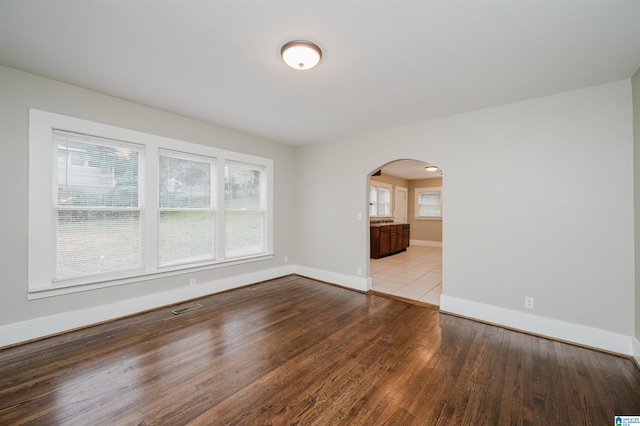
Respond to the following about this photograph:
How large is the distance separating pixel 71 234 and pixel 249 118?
257cm

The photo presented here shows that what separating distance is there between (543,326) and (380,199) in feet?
20.9

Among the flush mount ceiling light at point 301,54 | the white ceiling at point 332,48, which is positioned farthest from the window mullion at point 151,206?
the flush mount ceiling light at point 301,54

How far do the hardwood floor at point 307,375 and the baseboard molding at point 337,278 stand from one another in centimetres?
122

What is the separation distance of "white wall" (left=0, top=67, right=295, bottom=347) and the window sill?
0.18ft

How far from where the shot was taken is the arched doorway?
4625 mm

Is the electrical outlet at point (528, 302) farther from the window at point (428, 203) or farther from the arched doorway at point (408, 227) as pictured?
the window at point (428, 203)

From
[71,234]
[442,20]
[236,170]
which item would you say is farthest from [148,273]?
[442,20]

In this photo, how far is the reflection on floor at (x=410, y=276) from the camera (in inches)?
166

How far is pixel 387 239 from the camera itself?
7719 millimetres

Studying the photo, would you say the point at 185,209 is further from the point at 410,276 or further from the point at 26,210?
the point at 410,276

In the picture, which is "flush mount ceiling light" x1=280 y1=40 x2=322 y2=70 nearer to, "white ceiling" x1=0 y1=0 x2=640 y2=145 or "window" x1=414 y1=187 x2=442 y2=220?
"white ceiling" x1=0 y1=0 x2=640 y2=145

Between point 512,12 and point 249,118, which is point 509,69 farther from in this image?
point 249,118

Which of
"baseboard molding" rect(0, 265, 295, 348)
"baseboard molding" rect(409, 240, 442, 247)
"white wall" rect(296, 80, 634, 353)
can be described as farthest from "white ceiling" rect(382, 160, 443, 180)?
"baseboard molding" rect(0, 265, 295, 348)

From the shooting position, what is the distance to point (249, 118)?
3.74 m
